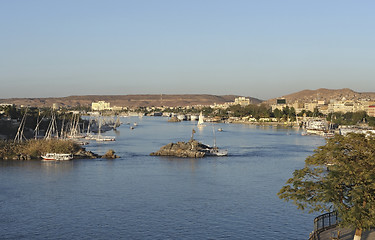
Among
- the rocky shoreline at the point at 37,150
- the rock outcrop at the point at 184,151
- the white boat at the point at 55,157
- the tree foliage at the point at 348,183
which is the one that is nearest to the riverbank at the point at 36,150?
the rocky shoreline at the point at 37,150

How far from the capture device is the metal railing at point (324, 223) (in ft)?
38.8

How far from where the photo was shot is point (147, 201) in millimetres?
21453

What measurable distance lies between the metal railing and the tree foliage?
594 millimetres

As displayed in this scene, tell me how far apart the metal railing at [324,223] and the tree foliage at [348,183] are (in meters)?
0.59

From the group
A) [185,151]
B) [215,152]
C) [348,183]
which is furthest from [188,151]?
[348,183]

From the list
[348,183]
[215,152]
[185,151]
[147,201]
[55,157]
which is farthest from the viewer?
[215,152]

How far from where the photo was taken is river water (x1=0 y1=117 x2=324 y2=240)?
17078 mm

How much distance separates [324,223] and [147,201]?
964 cm

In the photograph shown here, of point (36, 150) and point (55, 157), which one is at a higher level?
point (36, 150)

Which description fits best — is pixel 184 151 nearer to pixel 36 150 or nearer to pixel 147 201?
pixel 36 150

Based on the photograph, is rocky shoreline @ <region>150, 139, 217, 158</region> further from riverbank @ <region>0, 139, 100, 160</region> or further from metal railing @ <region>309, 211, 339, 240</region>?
metal railing @ <region>309, 211, 339, 240</region>

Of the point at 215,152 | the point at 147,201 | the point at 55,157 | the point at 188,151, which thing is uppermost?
the point at 188,151

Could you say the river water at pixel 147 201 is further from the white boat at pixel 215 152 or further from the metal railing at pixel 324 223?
the white boat at pixel 215 152

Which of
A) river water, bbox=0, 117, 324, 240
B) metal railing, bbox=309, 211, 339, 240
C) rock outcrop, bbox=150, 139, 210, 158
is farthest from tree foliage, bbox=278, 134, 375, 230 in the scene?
rock outcrop, bbox=150, 139, 210, 158
